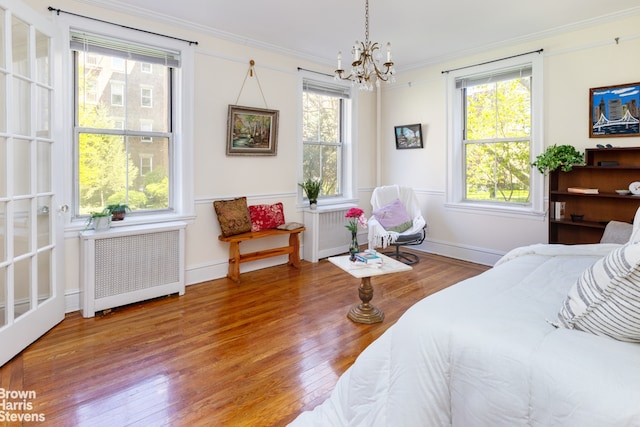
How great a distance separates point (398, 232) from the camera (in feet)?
15.5

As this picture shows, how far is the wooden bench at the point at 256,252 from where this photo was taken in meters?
3.92

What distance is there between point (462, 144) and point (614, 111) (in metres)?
1.65

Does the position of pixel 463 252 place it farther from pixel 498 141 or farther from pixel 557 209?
pixel 498 141

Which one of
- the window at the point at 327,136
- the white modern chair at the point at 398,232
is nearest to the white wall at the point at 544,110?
the white modern chair at the point at 398,232

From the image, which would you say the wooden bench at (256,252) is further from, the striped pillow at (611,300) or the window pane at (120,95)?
the striped pillow at (611,300)

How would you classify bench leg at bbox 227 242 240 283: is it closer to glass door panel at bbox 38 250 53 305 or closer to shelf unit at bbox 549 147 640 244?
glass door panel at bbox 38 250 53 305

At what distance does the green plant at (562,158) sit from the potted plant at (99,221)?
13.9 feet

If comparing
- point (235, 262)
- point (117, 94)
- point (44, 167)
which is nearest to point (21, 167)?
point (44, 167)

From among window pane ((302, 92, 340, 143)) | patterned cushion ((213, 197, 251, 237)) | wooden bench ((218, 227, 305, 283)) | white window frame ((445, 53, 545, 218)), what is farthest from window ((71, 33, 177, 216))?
white window frame ((445, 53, 545, 218))

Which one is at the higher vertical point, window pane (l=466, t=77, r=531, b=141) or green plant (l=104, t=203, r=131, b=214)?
window pane (l=466, t=77, r=531, b=141)

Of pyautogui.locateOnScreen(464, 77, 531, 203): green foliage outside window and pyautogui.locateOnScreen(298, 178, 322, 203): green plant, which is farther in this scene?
pyautogui.locateOnScreen(298, 178, 322, 203): green plant

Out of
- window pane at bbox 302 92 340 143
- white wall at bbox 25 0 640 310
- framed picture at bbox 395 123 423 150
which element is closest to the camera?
white wall at bbox 25 0 640 310

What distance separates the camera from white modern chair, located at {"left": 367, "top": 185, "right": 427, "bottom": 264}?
4488 mm

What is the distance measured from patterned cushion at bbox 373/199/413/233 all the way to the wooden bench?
1131 millimetres
